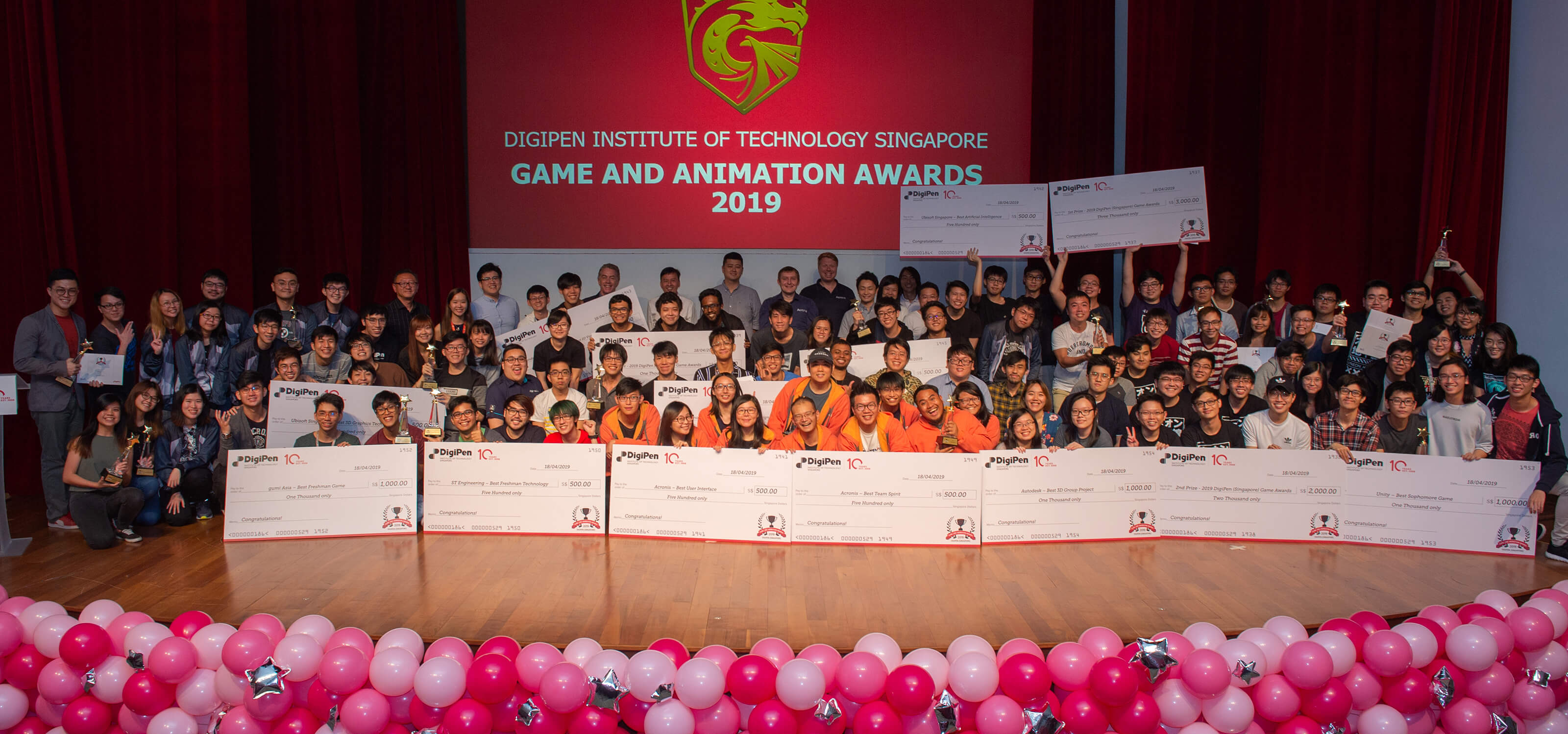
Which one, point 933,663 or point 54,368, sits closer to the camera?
point 933,663

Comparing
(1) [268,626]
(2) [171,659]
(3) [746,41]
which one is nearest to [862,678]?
(1) [268,626]

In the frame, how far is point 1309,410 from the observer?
18.4ft

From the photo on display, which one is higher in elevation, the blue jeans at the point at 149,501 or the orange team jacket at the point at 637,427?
the orange team jacket at the point at 637,427

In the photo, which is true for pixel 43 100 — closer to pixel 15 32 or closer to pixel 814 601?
pixel 15 32

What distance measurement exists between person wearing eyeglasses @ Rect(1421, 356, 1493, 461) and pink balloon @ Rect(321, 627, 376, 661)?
18.3 feet

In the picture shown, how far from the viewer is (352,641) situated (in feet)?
10.8

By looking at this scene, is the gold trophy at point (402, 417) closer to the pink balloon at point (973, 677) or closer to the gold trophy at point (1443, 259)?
the pink balloon at point (973, 677)

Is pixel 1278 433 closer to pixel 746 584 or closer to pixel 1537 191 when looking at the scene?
pixel 746 584

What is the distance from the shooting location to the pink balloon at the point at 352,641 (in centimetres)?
328

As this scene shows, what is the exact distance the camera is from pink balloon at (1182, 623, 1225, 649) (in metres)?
3.33

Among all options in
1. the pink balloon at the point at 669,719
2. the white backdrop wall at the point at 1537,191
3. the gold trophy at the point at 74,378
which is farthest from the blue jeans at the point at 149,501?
the white backdrop wall at the point at 1537,191

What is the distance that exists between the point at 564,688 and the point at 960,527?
246cm

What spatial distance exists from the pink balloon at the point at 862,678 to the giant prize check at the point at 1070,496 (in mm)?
1803

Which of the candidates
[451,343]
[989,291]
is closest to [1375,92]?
[989,291]
